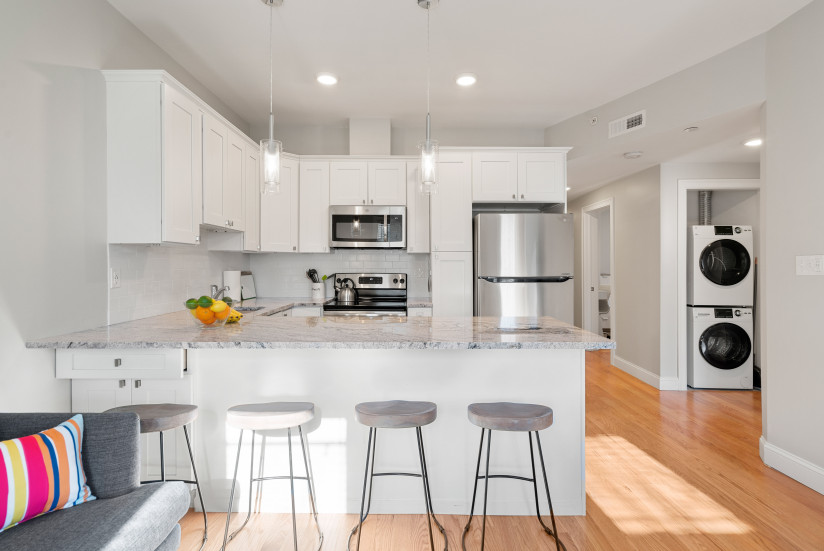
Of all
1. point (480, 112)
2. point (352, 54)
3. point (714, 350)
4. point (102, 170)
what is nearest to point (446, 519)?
point (102, 170)

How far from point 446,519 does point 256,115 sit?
3.87 meters

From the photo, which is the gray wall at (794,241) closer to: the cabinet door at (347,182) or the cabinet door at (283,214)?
the cabinet door at (347,182)

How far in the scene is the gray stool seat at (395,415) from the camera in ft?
6.10

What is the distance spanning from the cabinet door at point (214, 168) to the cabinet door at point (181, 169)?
2.0 inches

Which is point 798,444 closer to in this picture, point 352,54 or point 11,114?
point 352,54

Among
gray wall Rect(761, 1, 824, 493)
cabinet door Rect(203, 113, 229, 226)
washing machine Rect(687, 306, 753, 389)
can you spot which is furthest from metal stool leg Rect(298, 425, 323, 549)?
washing machine Rect(687, 306, 753, 389)

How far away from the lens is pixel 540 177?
4211mm

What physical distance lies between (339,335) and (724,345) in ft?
14.2

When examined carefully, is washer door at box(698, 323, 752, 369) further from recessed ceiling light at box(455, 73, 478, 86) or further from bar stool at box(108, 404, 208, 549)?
bar stool at box(108, 404, 208, 549)

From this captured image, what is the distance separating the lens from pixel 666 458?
294cm

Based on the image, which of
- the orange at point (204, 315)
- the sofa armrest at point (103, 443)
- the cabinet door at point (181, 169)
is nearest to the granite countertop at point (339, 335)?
the orange at point (204, 315)

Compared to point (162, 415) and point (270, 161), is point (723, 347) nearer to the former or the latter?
point (270, 161)

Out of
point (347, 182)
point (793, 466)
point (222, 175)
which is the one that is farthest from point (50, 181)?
point (793, 466)

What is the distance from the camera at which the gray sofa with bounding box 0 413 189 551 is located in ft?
4.17
